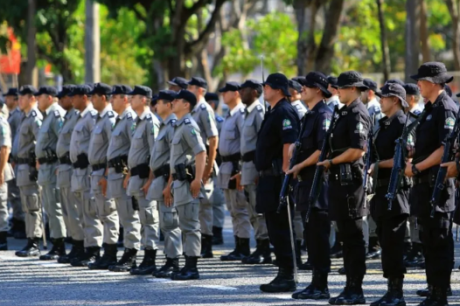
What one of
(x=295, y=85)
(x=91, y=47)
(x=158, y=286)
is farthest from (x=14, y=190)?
(x=91, y=47)

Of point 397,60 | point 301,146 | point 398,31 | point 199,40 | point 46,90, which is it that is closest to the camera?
point 301,146

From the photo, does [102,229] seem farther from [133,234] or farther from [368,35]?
[368,35]

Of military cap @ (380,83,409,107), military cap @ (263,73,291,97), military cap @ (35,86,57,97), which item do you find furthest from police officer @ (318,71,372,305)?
military cap @ (35,86,57,97)

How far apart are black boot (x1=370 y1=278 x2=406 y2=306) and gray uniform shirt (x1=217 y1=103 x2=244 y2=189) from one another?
4940mm

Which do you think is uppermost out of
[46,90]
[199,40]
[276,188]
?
[199,40]

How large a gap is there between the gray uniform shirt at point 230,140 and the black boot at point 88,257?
74.8 inches

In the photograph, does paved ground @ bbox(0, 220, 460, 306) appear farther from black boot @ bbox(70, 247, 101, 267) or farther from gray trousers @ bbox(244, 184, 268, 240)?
gray trousers @ bbox(244, 184, 268, 240)

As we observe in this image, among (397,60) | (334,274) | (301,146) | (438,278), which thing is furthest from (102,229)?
(397,60)

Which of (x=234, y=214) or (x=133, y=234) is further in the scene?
(x=234, y=214)

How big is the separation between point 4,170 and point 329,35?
9.19 metres

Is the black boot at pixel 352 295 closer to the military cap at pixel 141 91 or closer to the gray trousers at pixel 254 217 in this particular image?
the gray trousers at pixel 254 217

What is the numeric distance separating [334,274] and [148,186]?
2.35 metres

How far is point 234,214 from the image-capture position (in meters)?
15.4

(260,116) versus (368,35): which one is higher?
(368,35)
